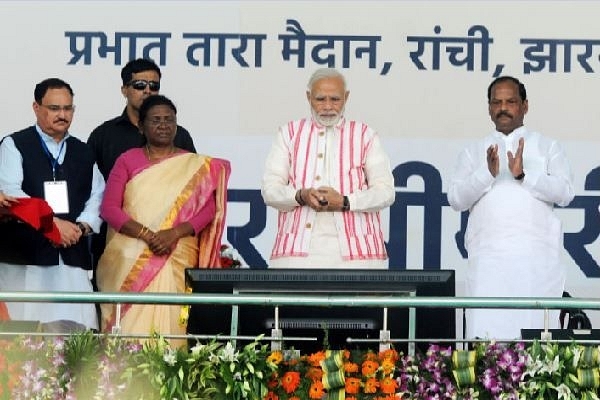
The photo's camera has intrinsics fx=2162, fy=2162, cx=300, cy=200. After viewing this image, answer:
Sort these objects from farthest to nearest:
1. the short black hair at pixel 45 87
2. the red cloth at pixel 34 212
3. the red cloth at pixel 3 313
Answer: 1. the short black hair at pixel 45 87
2. the red cloth at pixel 3 313
3. the red cloth at pixel 34 212

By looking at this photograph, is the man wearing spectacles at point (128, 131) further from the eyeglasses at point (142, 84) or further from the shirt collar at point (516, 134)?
the shirt collar at point (516, 134)

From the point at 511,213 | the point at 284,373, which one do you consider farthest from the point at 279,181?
the point at 284,373

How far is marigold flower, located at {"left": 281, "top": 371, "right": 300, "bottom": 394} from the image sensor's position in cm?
781

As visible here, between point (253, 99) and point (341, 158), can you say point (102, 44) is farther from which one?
point (341, 158)

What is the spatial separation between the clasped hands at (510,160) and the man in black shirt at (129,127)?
4.89 feet

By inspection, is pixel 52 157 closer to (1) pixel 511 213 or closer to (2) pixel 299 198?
(2) pixel 299 198

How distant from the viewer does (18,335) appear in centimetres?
798

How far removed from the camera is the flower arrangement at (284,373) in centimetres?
780

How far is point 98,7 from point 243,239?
150cm

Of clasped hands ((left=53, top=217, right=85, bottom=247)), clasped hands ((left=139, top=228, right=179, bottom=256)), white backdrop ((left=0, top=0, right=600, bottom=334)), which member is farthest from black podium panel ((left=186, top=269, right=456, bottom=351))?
white backdrop ((left=0, top=0, right=600, bottom=334))

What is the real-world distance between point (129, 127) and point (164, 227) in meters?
0.72

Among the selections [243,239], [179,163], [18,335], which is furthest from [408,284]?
[243,239]

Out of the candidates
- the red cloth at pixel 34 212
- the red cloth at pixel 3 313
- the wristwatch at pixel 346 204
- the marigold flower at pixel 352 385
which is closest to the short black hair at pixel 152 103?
the red cloth at pixel 34 212

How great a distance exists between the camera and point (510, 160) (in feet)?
32.6
